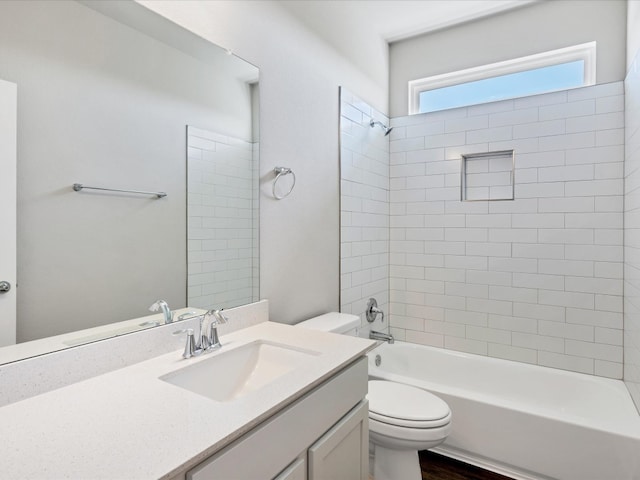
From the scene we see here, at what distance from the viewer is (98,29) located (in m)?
1.16

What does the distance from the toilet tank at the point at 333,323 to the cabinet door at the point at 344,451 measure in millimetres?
631

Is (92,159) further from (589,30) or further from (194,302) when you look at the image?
(589,30)

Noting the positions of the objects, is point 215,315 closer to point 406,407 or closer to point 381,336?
point 406,407

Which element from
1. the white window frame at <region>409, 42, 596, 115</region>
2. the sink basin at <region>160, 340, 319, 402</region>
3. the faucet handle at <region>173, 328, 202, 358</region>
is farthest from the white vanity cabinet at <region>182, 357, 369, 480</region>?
the white window frame at <region>409, 42, 596, 115</region>

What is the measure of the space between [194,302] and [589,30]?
3.01 meters

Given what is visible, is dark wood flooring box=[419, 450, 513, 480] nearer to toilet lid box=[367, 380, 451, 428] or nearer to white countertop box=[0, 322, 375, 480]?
toilet lid box=[367, 380, 451, 428]

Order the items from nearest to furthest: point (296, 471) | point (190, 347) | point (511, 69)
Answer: point (296, 471)
point (190, 347)
point (511, 69)

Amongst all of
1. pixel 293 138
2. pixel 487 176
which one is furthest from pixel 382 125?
pixel 293 138

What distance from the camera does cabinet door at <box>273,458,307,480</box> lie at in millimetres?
969

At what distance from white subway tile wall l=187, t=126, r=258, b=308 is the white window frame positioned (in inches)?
76.6

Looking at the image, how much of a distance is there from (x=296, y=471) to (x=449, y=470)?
153 cm

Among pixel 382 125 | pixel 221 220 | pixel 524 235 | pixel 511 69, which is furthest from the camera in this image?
pixel 382 125

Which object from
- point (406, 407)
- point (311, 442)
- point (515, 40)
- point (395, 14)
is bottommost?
point (406, 407)

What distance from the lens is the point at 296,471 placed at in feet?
3.30
